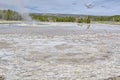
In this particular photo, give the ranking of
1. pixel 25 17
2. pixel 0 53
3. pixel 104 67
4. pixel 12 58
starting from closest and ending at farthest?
1. pixel 104 67
2. pixel 12 58
3. pixel 0 53
4. pixel 25 17

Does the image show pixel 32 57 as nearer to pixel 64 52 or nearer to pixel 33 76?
pixel 64 52

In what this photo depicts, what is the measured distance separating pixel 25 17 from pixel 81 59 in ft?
330

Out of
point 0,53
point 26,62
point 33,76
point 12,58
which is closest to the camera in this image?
point 33,76

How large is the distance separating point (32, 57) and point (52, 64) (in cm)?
184

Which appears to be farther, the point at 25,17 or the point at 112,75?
the point at 25,17

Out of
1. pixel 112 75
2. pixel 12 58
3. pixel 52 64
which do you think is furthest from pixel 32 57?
pixel 112 75

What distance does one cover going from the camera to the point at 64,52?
48.8ft

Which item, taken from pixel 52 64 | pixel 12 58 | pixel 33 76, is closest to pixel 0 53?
pixel 12 58

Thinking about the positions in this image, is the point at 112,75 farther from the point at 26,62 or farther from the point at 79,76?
the point at 26,62

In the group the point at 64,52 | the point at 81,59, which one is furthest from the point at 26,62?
the point at 64,52

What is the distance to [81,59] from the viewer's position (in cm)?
1265

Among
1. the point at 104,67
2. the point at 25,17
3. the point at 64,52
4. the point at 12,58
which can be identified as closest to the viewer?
the point at 104,67

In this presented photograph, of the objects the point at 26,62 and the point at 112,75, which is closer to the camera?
the point at 112,75

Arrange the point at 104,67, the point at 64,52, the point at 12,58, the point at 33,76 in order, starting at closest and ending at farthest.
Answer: the point at 33,76 < the point at 104,67 < the point at 12,58 < the point at 64,52
